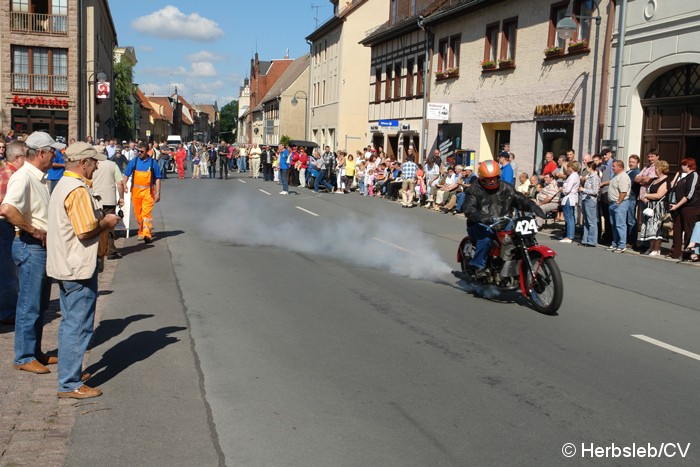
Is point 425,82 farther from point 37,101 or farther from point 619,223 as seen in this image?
point 37,101

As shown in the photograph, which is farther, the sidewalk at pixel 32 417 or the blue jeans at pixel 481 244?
the blue jeans at pixel 481 244

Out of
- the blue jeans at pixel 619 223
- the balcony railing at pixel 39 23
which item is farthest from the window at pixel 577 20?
the balcony railing at pixel 39 23

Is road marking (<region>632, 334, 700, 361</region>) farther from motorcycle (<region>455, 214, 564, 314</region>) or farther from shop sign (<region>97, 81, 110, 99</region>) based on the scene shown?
shop sign (<region>97, 81, 110, 99</region>)

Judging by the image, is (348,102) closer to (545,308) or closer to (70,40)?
(70,40)

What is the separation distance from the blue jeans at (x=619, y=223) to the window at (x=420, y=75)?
21.3 meters

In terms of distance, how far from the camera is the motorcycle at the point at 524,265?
830cm

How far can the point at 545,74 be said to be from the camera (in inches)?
934

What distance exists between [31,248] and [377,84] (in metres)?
37.6

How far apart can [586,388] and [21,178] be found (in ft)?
15.7

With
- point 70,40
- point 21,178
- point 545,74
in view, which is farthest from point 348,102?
point 21,178

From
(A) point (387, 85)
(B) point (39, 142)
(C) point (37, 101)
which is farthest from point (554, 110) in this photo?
(C) point (37, 101)

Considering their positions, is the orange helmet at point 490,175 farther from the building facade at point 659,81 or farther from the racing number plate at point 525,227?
the building facade at point 659,81

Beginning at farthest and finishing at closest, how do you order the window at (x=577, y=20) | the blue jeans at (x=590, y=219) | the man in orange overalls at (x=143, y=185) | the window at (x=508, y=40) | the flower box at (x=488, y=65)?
the flower box at (x=488, y=65) → the window at (x=508, y=40) → the window at (x=577, y=20) → the blue jeans at (x=590, y=219) → the man in orange overalls at (x=143, y=185)

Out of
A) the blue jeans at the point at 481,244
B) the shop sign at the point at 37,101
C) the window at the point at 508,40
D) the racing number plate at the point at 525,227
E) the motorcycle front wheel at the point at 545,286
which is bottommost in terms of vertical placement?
the motorcycle front wheel at the point at 545,286
